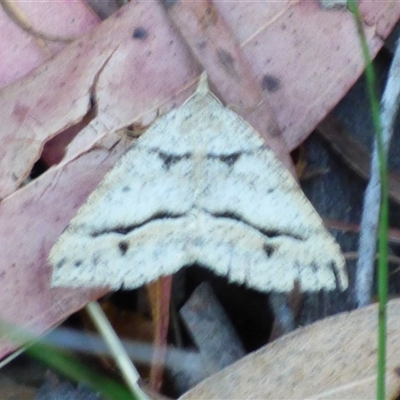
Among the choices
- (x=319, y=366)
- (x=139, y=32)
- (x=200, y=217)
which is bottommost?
(x=319, y=366)

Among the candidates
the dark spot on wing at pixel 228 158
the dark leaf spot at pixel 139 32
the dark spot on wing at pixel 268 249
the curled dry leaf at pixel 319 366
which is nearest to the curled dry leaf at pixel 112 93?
the dark leaf spot at pixel 139 32

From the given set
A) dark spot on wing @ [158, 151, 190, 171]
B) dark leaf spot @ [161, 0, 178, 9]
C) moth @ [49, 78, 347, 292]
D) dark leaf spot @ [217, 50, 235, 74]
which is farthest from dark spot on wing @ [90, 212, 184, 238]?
dark leaf spot @ [161, 0, 178, 9]

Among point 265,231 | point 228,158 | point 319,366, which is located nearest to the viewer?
point 319,366

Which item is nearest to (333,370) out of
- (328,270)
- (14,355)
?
(328,270)

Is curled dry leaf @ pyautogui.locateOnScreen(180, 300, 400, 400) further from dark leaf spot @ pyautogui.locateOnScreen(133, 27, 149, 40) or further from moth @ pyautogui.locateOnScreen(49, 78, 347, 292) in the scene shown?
dark leaf spot @ pyautogui.locateOnScreen(133, 27, 149, 40)

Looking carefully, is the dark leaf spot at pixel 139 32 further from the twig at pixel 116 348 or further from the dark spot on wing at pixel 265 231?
the twig at pixel 116 348

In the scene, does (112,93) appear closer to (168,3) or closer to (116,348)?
(168,3)

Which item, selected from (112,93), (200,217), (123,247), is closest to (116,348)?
(123,247)
